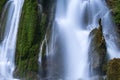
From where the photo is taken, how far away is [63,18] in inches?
909

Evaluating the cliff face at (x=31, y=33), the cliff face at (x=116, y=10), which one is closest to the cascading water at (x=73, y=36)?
the cliff face at (x=116, y=10)

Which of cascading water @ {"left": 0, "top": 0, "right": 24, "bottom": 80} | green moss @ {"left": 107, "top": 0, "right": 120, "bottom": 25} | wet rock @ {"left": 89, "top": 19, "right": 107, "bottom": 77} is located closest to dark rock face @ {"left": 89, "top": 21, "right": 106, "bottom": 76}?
wet rock @ {"left": 89, "top": 19, "right": 107, "bottom": 77}

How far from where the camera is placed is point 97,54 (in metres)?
19.7

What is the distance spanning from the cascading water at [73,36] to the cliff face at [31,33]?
65cm

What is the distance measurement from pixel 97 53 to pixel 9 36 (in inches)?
246

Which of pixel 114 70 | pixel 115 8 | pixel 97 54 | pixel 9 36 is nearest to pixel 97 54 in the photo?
pixel 97 54

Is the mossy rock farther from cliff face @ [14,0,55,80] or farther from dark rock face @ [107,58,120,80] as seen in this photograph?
dark rock face @ [107,58,120,80]

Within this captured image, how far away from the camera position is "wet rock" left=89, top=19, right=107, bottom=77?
19531 mm

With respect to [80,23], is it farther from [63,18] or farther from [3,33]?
[3,33]

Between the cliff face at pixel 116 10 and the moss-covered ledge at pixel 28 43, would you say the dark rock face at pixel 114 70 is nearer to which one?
the cliff face at pixel 116 10

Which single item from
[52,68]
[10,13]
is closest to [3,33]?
[10,13]

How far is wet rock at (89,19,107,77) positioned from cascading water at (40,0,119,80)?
490 millimetres

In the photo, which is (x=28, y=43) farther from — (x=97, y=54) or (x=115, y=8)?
(x=115, y=8)

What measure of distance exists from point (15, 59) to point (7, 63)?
0.54 meters
